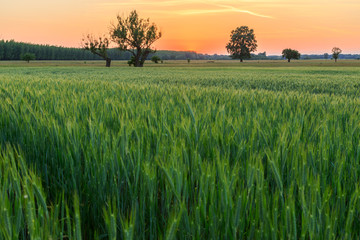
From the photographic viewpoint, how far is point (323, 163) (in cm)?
143

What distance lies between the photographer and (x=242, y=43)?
111750mm

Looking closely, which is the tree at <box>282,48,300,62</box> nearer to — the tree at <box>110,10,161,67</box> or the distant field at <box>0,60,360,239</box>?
the tree at <box>110,10,161,67</box>

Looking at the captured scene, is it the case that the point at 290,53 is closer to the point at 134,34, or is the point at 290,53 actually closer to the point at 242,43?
the point at 242,43

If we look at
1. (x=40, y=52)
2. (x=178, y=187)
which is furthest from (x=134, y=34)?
(x=40, y=52)

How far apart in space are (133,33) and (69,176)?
2375 inches

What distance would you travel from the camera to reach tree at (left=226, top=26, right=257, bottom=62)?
11044cm

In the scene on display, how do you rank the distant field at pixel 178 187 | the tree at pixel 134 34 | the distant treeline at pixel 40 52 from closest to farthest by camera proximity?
the distant field at pixel 178 187, the tree at pixel 134 34, the distant treeline at pixel 40 52

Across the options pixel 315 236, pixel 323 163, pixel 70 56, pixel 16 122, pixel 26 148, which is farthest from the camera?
pixel 70 56

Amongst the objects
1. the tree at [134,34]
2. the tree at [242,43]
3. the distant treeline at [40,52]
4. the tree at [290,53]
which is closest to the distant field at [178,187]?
the tree at [134,34]

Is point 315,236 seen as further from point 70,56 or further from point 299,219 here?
point 70,56

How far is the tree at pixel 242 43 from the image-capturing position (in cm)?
11044

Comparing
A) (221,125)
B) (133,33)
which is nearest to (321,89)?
(221,125)

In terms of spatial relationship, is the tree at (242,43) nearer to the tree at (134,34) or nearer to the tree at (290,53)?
the tree at (290,53)

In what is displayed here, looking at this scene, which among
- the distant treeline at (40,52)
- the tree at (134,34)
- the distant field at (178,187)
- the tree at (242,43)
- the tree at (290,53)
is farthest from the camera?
the distant treeline at (40,52)
